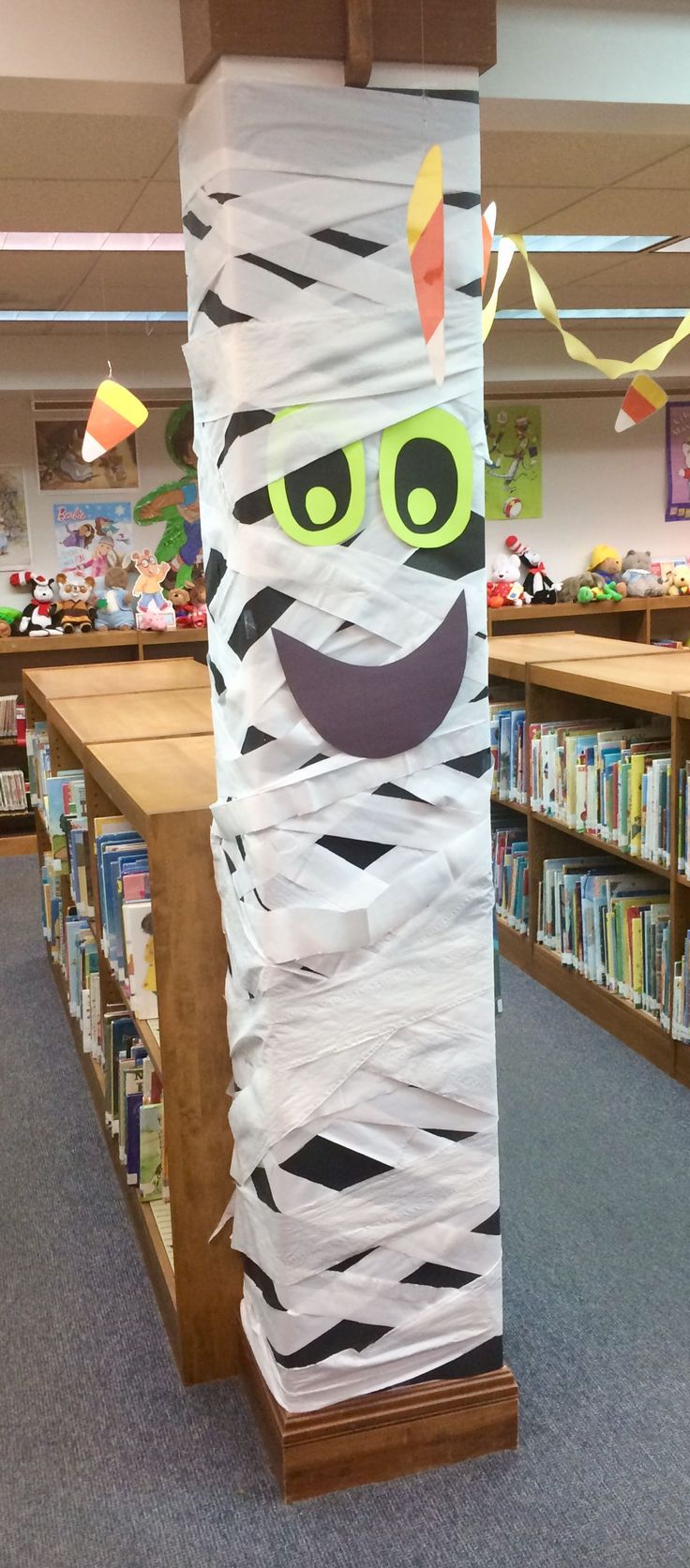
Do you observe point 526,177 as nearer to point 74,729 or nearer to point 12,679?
point 74,729

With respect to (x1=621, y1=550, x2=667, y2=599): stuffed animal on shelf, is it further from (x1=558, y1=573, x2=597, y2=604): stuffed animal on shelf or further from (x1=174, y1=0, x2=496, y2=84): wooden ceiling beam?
(x1=174, y1=0, x2=496, y2=84): wooden ceiling beam

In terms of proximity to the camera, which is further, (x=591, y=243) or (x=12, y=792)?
(x=12, y=792)

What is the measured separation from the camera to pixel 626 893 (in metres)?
3.82

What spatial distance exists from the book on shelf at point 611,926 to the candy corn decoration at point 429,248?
227 centimetres

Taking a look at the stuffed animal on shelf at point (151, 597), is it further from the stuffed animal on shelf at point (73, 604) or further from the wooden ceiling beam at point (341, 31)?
the wooden ceiling beam at point (341, 31)

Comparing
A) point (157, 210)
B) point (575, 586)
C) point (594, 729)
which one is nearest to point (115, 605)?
point (575, 586)

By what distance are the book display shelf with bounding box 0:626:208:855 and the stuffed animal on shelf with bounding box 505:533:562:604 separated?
1.85 metres

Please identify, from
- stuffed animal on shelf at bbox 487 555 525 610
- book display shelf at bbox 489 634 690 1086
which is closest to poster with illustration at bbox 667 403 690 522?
stuffed animal on shelf at bbox 487 555 525 610

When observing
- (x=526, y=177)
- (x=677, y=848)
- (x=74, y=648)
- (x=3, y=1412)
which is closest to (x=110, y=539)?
(x=74, y=648)

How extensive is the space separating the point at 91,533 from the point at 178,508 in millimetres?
483

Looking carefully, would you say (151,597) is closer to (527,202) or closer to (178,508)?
(178,508)

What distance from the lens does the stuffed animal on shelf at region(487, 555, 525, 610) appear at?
278 inches

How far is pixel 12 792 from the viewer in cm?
647

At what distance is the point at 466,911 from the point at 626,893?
193 cm
